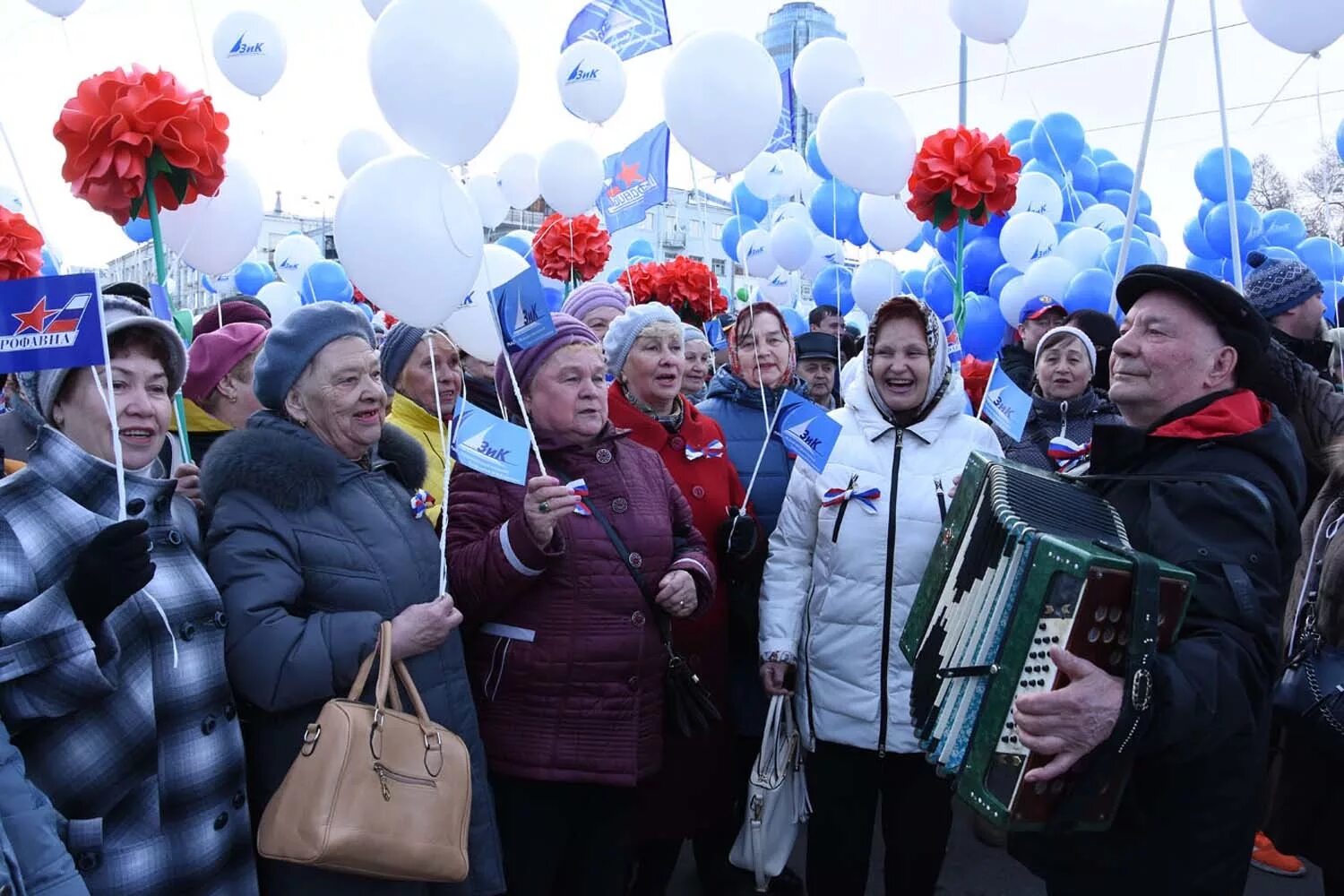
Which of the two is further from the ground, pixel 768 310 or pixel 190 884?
pixel 768 310

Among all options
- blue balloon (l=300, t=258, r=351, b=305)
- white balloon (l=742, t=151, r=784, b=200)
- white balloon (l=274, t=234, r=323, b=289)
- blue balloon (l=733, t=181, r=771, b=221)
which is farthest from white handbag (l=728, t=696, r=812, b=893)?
white balloon (l=274, t=234, r=323, b=289)

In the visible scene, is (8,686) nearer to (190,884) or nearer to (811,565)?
(190,884)

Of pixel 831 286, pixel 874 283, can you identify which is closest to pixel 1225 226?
pixel 874 283

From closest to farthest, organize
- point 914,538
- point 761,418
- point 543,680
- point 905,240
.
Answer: point 543,680 → point 914,538 → point 761,418 → point 905,240

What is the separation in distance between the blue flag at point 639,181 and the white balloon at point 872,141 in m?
3.05

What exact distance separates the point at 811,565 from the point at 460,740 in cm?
136

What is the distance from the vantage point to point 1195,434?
76.7 inches

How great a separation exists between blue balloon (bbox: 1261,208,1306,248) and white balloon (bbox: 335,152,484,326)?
947 cm

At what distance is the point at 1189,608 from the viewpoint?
1.80 m

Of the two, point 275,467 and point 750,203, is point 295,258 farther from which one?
point 275,467

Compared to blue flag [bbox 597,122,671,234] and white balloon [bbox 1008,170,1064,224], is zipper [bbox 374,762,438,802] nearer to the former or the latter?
blue flag [bbox 597,122,671,234]

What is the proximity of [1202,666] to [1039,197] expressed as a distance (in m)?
7.97

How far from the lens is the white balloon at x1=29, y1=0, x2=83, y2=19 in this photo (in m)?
3.74

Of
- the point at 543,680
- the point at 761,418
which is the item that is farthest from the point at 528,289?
the point at 761,418
